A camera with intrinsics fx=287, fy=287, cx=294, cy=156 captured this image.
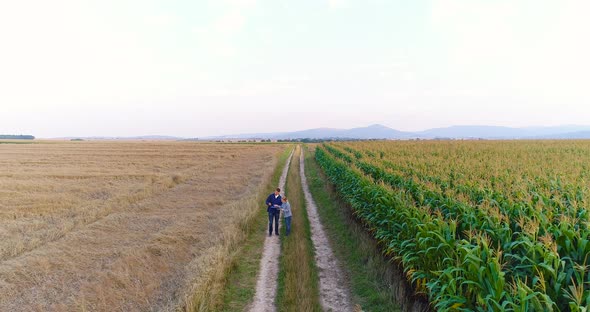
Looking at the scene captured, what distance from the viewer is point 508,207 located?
735 cm

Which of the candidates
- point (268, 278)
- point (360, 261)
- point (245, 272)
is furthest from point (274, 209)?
point (360, 261)

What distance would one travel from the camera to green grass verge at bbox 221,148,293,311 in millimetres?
8273

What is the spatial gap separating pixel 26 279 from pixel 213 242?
6.15m

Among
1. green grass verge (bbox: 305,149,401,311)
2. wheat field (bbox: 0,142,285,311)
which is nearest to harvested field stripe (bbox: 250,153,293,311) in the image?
wheat field (bbox: 0,142,285,311)

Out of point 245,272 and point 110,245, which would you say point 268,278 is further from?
point 110,245

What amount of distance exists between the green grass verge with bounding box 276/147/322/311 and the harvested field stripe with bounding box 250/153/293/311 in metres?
0.18

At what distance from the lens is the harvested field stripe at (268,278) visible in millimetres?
8008

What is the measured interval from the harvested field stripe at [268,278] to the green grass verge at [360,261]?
2389 millimetres

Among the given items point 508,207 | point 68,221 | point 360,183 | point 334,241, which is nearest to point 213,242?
point 334,241

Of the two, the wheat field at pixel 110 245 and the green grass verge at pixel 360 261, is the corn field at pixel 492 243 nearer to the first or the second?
the green grass verge at pixel 360 261

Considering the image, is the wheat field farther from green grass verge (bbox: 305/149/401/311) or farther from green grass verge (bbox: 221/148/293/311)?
green grass verge (bbox: 305/149/401/311)

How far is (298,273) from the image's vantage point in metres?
9.34

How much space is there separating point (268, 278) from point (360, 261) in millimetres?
3405

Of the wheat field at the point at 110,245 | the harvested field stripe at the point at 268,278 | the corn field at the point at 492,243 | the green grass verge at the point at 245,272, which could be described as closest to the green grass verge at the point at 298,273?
the harvested field stripe at the point at 268,278
